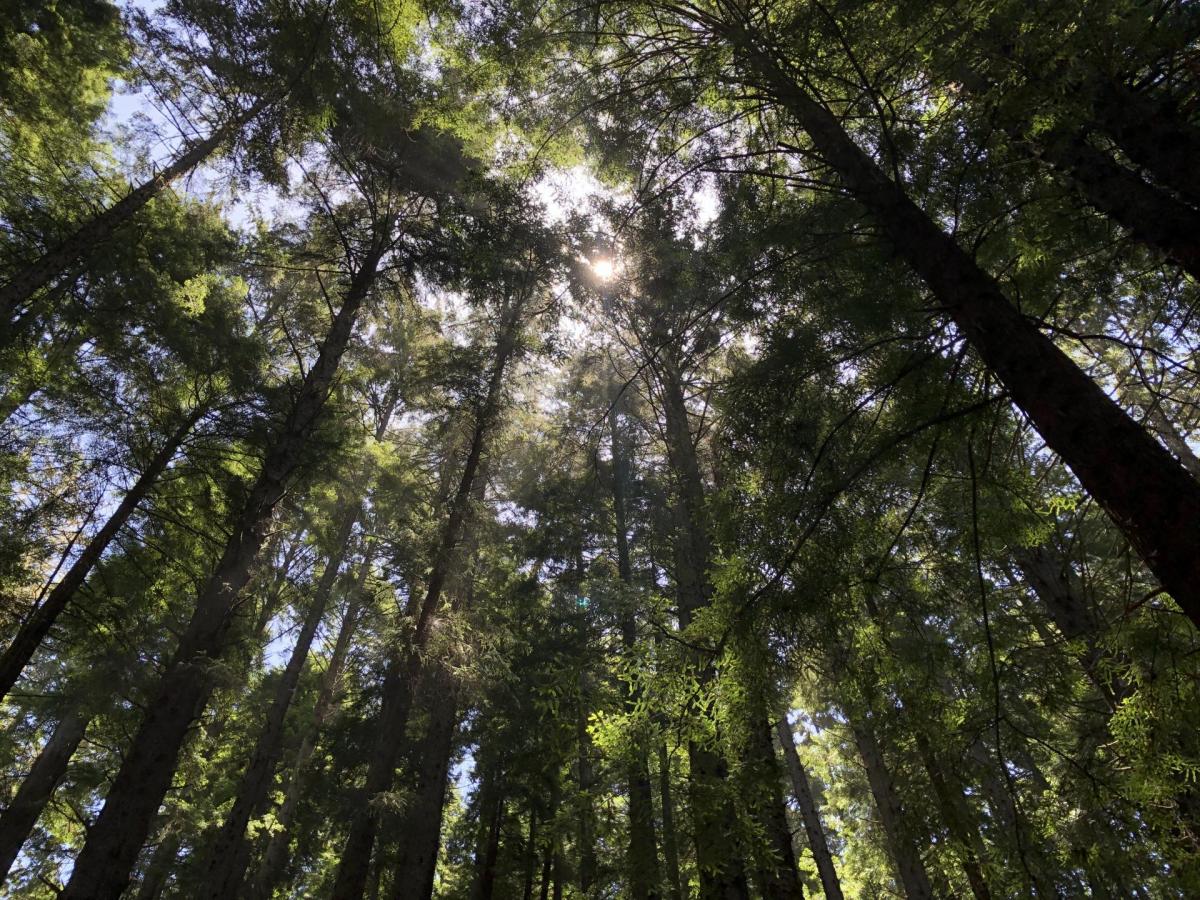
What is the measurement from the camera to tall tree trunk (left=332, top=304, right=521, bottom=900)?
9.23m

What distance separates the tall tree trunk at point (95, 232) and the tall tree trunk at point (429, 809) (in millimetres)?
8013

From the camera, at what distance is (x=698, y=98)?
6.09 meters

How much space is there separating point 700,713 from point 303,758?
13122mm

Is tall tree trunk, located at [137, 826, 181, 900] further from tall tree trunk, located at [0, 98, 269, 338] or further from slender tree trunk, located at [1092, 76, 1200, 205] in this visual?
slender tree trunk, located at [1092, 76, 1200, 205]

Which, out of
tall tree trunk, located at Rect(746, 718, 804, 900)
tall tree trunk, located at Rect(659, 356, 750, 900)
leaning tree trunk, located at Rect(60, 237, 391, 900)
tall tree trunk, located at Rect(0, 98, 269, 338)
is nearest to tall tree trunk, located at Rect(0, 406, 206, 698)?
leaning tree trunk, located at Rect(60, 237, 391, 900)

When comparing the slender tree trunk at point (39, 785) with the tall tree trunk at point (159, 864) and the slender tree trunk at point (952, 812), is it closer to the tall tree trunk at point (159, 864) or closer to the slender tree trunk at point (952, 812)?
the tall tree trunk at point (159, 864)

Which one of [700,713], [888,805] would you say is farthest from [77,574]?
[888,805]

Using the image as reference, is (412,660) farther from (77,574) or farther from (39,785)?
(39,785)

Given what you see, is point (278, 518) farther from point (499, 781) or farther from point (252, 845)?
point (252, 845)

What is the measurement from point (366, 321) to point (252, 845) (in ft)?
48.3

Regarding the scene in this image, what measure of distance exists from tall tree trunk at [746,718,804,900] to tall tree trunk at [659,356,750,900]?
0.26 m

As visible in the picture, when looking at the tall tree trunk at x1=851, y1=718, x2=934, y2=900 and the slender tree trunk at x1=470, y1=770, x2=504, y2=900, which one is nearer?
the tall tree trunk at x1=851, y1=718, x2=934, y2=900

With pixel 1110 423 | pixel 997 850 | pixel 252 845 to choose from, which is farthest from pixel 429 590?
pixel 252 845

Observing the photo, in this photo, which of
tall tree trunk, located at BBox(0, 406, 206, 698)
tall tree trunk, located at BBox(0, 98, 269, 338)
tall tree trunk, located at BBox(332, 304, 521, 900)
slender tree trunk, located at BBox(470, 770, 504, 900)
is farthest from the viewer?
slender tree trunk, located at BBox(470, 770, 504, 900)
